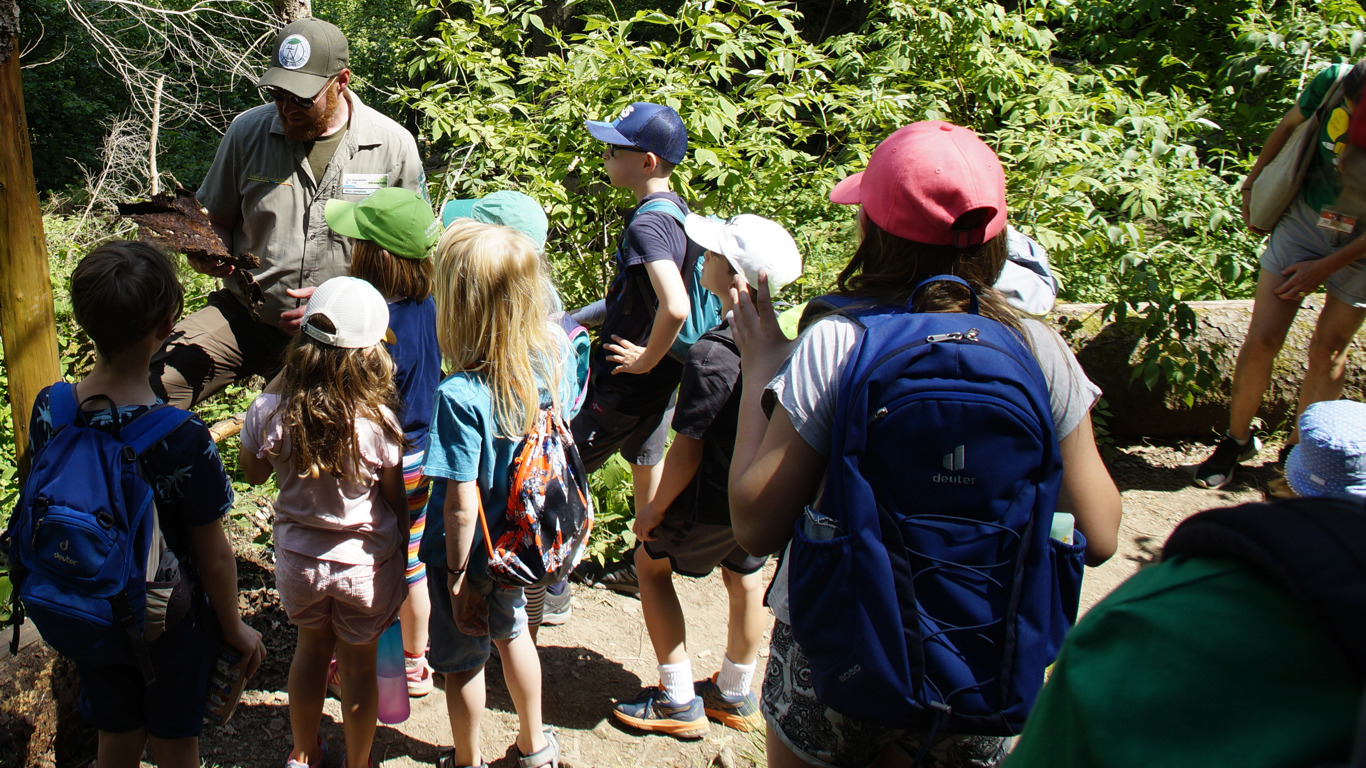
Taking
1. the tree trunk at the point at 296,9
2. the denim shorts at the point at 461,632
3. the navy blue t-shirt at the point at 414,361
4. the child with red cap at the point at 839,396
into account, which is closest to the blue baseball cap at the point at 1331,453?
the child with red cap at the point at 839,396

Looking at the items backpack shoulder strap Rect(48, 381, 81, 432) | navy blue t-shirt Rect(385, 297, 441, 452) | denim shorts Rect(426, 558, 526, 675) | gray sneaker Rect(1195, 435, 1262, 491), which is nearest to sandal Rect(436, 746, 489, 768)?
denim shorts Rect(426, 558, 526, 675)

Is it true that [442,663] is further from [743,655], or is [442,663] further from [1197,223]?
[1197,223]

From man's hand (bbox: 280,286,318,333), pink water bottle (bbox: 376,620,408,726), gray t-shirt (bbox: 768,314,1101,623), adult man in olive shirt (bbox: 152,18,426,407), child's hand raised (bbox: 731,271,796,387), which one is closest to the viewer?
gray t-shirt (bbox: 768,314,1101,623)

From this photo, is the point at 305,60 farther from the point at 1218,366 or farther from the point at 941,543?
the point at 1218,366

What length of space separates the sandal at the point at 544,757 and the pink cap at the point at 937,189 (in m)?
1.84

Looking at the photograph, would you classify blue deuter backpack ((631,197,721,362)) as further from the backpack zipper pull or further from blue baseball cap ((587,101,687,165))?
the backpack zipper pull

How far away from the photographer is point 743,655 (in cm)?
295

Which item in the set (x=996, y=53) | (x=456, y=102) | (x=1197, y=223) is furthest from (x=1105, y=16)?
(x=456, y=102)

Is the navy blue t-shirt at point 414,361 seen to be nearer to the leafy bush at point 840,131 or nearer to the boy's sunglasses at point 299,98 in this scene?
the boy's sunglasses at point 299,98

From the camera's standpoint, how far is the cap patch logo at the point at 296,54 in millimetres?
3205

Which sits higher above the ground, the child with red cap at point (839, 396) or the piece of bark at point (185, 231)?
the child with red cap at point (839, 396)

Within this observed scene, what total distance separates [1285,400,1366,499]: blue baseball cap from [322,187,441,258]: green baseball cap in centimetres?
236

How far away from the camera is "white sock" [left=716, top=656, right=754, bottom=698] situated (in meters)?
2.99

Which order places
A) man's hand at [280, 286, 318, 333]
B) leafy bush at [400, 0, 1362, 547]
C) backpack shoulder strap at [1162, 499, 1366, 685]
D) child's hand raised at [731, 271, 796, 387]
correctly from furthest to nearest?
leafy bush at [400, 0, 1362, 547]
man's hand at [280, 286, 318, 333]
child's hand raised at [731, 271, 796, 387]
backpack shoulder strap at [1162, 499, 1366, 685]
